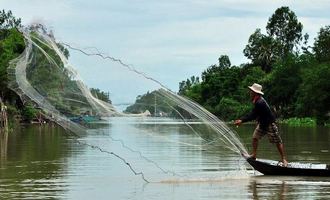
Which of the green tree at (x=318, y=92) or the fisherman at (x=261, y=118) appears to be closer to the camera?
the fisherman at (x=261, y=118)

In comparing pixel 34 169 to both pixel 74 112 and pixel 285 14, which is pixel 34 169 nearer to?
pixel 74 112

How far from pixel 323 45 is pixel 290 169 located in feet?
255

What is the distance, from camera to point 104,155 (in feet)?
74.4

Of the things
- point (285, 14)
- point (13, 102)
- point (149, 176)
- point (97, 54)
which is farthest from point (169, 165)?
point (285, 14)

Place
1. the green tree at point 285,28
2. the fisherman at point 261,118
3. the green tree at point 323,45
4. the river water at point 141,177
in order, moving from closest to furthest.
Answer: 1. the river water at point 141,177
2. the fisherman at point 261,118
3. the green tree at point 323,45
4. the green tree at point 285,28

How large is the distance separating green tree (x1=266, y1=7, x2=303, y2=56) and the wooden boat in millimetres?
98050

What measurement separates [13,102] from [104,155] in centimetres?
4825

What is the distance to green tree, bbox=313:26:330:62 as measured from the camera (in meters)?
88.2

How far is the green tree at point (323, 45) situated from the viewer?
88.2 metres

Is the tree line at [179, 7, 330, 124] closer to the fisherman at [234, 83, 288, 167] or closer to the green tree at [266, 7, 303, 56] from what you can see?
the green tree at [266, 7, 303, 56]

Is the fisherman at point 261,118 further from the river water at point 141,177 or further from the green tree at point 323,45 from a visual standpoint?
the green tree at point 323,45

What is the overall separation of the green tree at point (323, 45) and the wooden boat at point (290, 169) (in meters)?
73.9

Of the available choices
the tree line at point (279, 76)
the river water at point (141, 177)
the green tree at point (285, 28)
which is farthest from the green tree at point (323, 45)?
the river water at point (141, 177)

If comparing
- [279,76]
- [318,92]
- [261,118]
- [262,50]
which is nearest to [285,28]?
[262,50]
